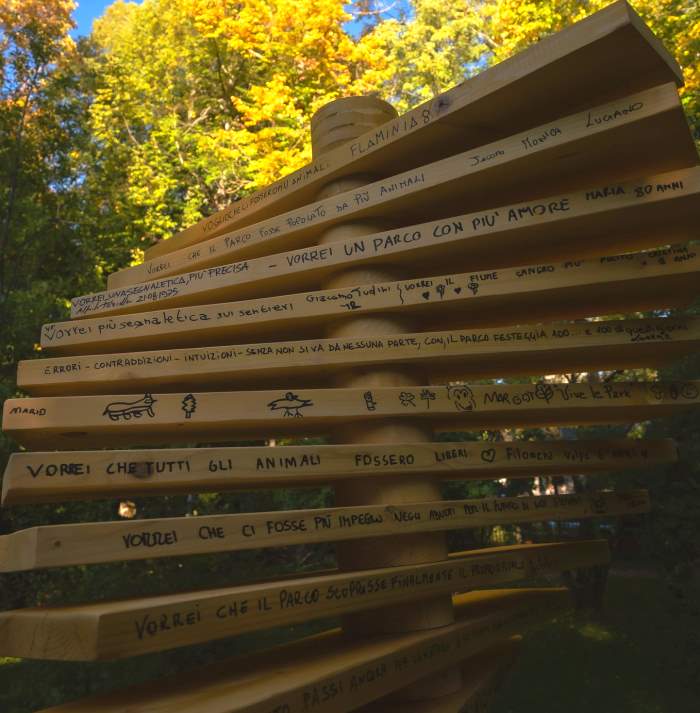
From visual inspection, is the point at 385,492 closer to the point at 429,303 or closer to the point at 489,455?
the point at 489,455

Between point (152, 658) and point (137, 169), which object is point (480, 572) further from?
point (137, 169)

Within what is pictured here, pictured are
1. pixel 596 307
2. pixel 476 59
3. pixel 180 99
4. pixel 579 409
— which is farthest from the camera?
pixel 476 59

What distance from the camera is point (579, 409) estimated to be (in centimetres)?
258

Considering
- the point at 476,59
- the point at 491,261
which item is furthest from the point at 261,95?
the point at 491,261

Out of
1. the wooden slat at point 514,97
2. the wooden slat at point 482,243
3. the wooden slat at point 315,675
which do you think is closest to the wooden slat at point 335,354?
the wooden slat at point 482,243

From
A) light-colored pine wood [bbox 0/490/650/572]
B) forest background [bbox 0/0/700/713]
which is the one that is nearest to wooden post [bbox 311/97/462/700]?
light-colored pine wood [bbox 0/490/650/572]

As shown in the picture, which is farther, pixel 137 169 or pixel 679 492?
pixel 137 169

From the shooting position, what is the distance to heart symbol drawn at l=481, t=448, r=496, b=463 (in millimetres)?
2449

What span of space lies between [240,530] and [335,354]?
720mm

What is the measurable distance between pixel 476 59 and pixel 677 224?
698 inches

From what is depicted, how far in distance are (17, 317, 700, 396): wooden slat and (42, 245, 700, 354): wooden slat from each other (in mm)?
122

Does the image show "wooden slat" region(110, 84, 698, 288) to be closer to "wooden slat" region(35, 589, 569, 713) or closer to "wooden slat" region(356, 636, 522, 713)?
"wooden slat" region(35, 589, 569, 713)

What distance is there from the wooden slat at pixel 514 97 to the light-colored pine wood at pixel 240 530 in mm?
1279

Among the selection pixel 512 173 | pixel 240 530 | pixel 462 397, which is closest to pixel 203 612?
pixel 240 530
